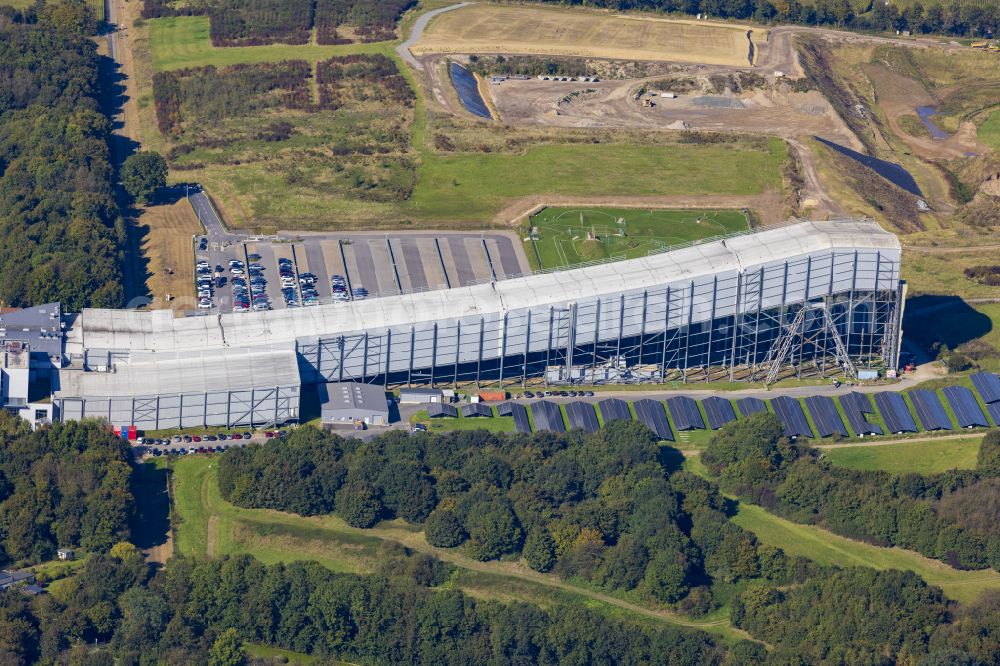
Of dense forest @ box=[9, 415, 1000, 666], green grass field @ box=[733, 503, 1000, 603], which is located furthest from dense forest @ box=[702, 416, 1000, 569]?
dense forest @ box=[9, 415, 1000, 666]

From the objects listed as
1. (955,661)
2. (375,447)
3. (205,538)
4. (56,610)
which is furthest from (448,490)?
(955,661)

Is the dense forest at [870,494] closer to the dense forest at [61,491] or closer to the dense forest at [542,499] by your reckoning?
the dense forest at [542,499]

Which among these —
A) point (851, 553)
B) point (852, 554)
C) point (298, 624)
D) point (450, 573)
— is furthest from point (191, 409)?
point (852, 554)

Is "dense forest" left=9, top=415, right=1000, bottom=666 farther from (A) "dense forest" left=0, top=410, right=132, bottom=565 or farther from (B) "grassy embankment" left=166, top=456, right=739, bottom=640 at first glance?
(B) "grassy embankment" left=166, top=456, right=739, bottom=640

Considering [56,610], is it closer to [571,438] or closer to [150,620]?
[150,620]

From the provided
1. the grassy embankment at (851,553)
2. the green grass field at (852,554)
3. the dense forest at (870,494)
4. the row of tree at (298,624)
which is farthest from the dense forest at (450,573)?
the green grass field at (852,554)

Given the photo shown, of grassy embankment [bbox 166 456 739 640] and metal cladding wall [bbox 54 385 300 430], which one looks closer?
grassy embankment [bbox 166 456 739 640]
